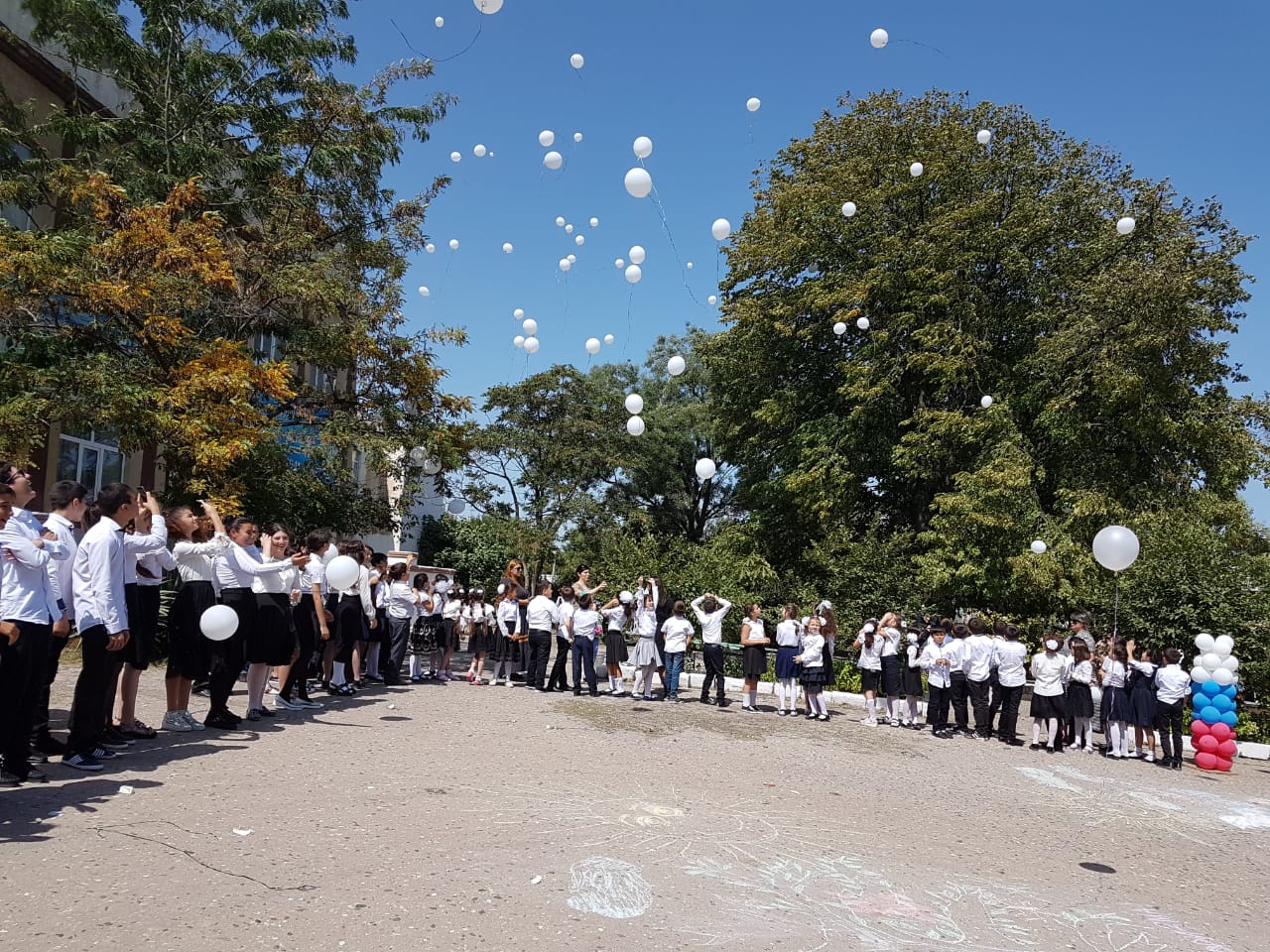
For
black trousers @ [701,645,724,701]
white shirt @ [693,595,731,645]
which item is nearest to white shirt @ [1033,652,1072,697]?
white shirt @ [693,595,731,645]

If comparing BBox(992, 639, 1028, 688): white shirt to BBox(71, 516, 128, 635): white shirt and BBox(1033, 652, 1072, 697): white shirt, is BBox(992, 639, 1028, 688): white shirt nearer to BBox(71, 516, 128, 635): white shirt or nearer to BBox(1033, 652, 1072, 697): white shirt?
BBox(1033, 652, 1072, 697): white shirt

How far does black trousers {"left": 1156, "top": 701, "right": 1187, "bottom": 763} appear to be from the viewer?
10.8 metres

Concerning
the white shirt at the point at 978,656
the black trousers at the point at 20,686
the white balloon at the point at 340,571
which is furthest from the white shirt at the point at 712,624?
the black trousers at the point at 20,686

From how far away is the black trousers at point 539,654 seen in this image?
13281 mm

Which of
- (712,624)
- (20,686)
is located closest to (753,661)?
(712,624)

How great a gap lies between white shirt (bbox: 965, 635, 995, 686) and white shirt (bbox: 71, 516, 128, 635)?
32.7 ft

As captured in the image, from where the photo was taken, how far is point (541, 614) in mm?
13172

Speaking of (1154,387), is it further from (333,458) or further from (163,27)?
(163,27)

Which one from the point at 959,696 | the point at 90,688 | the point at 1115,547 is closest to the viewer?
the point at 90,688

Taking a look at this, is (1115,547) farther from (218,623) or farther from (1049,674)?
(218,623)

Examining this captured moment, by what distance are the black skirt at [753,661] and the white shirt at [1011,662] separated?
3462 millimetres

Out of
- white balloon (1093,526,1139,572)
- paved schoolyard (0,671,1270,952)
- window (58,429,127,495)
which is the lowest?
paved schoolyard (0,671,1270,952)

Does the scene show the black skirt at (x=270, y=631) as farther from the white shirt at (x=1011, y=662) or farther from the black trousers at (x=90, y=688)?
the white shirt at (x=1011, y=662)

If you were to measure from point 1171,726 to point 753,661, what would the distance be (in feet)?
18.2
